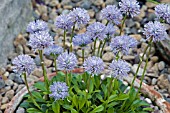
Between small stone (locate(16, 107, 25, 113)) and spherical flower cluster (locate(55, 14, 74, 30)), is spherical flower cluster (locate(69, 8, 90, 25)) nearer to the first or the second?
spherical flower cluster (locate(55, 14, 74, 30))

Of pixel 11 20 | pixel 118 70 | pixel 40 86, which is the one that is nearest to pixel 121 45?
pixel 118 70

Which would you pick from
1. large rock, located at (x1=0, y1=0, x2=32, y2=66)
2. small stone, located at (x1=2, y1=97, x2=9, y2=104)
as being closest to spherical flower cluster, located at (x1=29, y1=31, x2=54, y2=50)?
small stone, located at (x1=2, y1=97, x2=9, y2=104)

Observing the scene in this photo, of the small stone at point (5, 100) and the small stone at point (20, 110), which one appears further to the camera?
the small stone at point (5, 100)

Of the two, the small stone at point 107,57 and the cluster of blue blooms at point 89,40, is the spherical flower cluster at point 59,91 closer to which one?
the cluster of blue blooms at point 89,40

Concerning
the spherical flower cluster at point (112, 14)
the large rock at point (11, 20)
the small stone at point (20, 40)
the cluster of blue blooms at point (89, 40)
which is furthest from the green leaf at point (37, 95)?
the small stone at point (20, 40)

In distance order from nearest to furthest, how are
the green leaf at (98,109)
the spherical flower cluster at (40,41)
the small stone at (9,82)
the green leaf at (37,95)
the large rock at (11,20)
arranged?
the spherical flower cluster at (40,41) < the green leaf at (98,109) < the green leaf at (37,95) < the small stone at (9,82) < the large rock at (11,20)

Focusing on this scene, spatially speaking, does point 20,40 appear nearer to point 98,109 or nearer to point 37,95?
point 37,95
